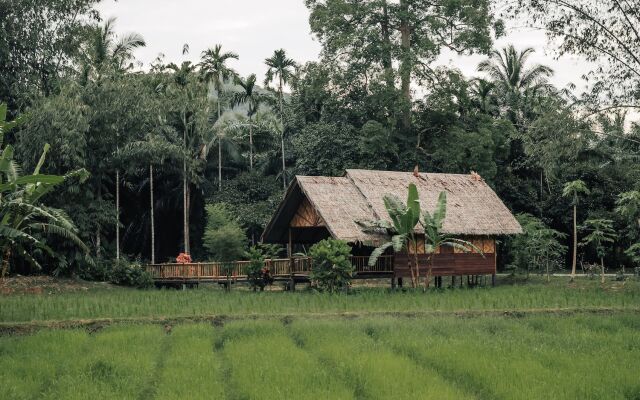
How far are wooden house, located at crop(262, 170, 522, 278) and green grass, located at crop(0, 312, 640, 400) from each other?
7568 millimetres

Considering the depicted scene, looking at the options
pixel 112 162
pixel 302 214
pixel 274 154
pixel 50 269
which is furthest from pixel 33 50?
pixel 274 154

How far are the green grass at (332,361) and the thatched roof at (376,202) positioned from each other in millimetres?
7362

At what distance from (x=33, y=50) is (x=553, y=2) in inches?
685

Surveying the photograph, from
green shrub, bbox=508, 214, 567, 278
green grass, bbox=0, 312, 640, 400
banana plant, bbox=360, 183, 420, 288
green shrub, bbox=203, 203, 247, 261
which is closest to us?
green grass, bbox=0, 312, 640, 400

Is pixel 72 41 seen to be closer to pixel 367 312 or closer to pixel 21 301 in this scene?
pixel 21 301

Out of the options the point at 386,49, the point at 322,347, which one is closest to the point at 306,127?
the point at 386,49

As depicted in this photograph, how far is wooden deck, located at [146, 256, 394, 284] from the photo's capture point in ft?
72.5

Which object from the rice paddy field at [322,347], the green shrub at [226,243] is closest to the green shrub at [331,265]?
the rice paddy field at [322,347]

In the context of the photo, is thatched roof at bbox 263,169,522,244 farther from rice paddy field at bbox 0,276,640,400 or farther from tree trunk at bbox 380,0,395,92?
tree trunk at bbox 380,0,395,92

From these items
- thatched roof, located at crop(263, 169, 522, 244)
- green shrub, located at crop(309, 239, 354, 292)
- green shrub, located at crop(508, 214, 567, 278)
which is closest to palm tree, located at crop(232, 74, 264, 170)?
thatched roof, located at crop(263, 169, 522, 244)

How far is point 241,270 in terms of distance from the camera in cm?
2398

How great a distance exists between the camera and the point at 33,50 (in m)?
25.4

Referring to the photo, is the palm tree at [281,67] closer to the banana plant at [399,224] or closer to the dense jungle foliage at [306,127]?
the dense jungle foliage at [306,127]

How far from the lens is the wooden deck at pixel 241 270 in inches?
870
